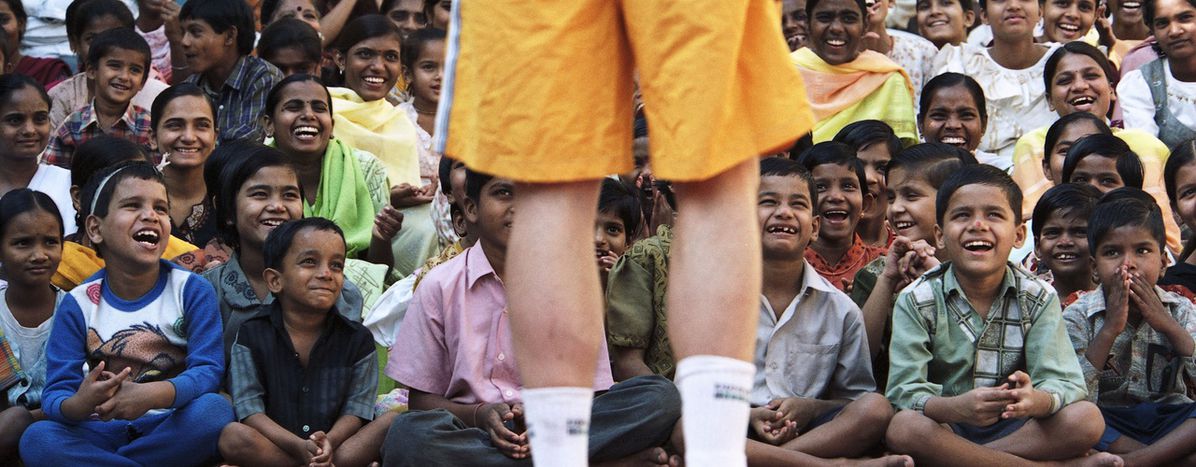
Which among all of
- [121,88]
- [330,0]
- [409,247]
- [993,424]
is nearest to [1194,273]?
[993,424]

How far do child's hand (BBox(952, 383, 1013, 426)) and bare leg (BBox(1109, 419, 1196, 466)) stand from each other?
1.42 ft

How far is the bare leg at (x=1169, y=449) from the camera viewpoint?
3.61m

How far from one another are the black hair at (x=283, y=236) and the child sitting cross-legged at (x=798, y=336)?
1.10m

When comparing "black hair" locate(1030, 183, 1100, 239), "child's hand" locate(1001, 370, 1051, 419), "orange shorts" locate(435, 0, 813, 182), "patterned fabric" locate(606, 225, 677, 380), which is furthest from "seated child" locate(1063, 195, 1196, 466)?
"orange shorts" locate(435, 0, 813, 182)

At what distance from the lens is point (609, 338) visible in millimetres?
3908

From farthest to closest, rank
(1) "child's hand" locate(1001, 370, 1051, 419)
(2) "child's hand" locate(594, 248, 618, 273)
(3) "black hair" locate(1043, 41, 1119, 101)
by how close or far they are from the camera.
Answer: (3) "black hair" locate(1043, 41, 1119, 101)
(2) "child's hand" locate(594, 248, 618, 273)
(1) "child's hand" locate(1001, 370, 1051, 419)

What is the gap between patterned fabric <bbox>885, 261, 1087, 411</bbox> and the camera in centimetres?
361

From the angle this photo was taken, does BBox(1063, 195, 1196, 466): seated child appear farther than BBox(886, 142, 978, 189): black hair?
No

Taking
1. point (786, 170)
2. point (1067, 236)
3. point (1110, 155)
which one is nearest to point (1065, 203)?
point (1067, 236)

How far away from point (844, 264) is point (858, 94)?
166 centimetres

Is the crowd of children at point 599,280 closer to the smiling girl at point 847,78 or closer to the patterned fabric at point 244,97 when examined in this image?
the patterned fabric at point 244,97

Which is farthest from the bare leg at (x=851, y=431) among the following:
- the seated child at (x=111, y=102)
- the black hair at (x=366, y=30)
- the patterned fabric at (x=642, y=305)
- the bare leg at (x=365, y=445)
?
the black hair at (x=366, y=30)

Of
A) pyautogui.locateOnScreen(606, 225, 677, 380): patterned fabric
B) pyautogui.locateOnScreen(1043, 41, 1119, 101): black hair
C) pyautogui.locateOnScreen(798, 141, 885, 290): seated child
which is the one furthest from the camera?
pyautogui.locateOnScreen(1043, 41, 1119, 101): black hair

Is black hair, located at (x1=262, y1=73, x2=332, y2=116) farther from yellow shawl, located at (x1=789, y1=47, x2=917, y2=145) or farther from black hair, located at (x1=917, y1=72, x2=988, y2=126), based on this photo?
black hair, located at (x1=917, y1=72, x2=988, y2=126)
